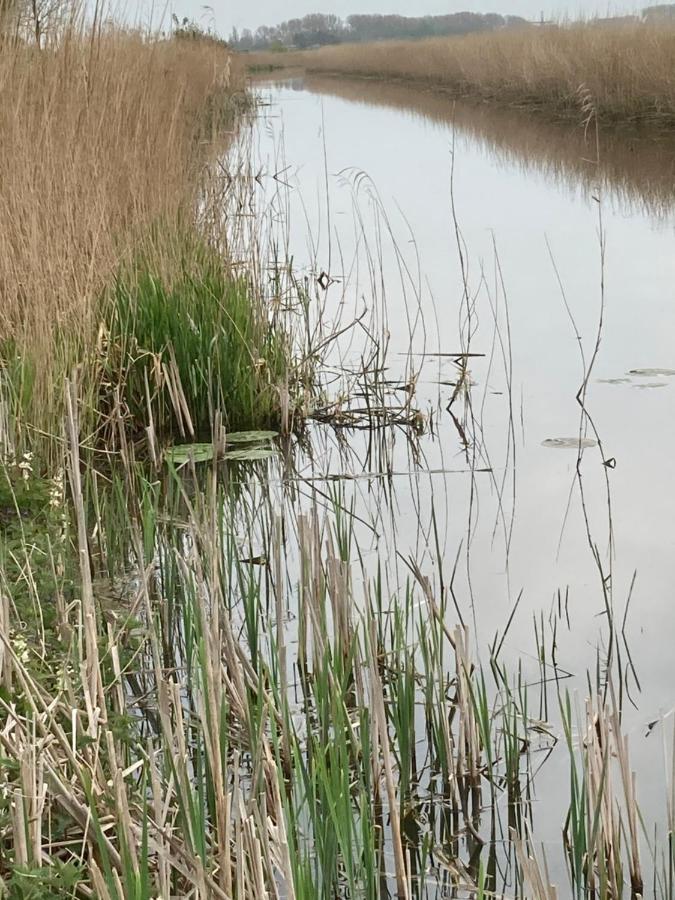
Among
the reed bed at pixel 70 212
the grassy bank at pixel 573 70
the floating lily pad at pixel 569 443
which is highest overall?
the grassy bank at pixel 573 70

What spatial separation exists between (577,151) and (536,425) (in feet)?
27.2

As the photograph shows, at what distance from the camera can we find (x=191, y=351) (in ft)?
13.3

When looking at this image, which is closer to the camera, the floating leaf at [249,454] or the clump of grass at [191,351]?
the floating leaf at [249,454]

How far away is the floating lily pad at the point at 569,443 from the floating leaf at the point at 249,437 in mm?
870

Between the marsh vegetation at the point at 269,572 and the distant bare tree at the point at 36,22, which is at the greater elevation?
the distant bare tree at the point at 36,22

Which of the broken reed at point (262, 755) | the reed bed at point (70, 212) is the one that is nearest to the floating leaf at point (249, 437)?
the reed bed at point (70, 212)

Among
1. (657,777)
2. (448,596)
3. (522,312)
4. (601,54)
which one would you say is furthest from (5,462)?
(601,54)

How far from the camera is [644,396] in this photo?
178 inches

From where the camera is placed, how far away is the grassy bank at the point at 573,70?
1322 cm

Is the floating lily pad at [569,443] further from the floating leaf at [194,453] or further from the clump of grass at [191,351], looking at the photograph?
the floating leaf at [194,453]

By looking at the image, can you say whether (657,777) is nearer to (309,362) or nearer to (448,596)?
(448,596)

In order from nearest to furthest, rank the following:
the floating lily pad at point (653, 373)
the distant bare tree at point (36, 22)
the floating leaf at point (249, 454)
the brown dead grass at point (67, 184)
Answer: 1. the brown dead grass at point (67, 184)
2. the floating leaf at point (249, 454)
3. the distant bare tree at point (36, 22)
4. the floating lily pad at point (653, 373)

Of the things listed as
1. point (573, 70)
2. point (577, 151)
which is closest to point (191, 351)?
point (577, 151)

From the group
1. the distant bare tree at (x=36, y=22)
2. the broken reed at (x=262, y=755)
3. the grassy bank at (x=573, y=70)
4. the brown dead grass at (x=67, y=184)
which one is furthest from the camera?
the grassy bank at (x=573, y=70)
